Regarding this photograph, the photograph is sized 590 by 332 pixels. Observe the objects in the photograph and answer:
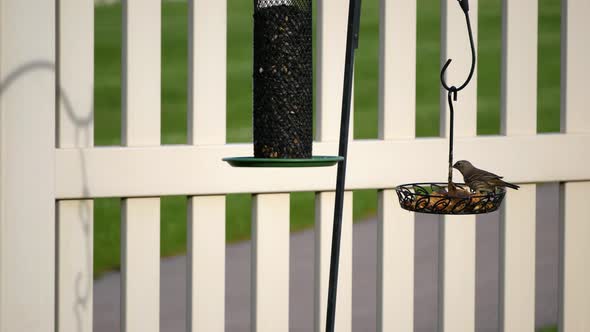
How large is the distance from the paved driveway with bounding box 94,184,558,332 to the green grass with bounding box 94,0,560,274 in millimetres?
492

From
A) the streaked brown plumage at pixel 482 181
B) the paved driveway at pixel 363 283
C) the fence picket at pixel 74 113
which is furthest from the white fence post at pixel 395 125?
the paved driveway at pixel 363 283

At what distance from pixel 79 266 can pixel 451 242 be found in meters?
1.10

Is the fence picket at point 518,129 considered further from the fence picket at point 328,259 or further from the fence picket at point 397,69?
the fence picket at point 328,259

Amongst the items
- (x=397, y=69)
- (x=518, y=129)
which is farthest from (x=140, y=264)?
(x=518, y=129)

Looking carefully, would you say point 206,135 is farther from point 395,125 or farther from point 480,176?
point 480,176

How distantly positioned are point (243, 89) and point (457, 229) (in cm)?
529

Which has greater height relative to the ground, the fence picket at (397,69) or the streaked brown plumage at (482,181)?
the fence picket at (397,69)

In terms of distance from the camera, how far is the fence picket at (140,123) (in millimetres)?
2553

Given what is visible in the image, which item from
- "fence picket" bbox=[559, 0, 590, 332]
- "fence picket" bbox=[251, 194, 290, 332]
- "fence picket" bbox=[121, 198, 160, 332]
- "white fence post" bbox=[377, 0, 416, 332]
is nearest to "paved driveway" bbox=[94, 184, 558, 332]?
"fence picket" bbox=[559, 0, 590, 332]

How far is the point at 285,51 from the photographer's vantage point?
2.01 m

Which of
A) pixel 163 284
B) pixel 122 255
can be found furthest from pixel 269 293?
pixel 163 284

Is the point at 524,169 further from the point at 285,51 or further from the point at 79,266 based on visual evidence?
the point at 79,266

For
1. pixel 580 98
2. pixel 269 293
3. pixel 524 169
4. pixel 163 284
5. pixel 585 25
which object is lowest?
pixel 163 284

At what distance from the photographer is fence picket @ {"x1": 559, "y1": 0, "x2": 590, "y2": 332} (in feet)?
9.84
